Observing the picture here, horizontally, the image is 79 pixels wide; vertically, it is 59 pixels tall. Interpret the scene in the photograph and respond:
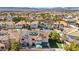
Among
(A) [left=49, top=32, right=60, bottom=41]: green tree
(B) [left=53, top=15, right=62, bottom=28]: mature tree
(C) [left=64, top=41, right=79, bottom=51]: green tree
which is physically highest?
(B) [left=53, top=15, right=62, bottom=28]: mature tree

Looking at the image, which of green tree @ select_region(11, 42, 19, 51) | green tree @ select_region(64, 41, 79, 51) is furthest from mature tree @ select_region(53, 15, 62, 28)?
green tree @ select_region(11, 42, 19, 51)

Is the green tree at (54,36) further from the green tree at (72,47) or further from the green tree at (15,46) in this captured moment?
the green tree at (15,46)

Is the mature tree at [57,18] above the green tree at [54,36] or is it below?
above

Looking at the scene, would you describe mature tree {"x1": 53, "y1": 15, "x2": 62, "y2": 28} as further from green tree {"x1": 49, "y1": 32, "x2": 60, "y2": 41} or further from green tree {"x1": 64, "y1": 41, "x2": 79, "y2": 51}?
green tree {"x1": 64, "y1": 41, "x2": 79, "y2": 51}

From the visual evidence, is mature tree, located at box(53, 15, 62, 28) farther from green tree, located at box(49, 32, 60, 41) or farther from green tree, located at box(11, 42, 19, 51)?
green tree, located at box(11, 42, 19, 51)

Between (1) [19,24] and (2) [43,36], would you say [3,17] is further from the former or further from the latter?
(2) [43,36]

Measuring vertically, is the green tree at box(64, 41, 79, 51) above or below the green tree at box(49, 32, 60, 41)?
below

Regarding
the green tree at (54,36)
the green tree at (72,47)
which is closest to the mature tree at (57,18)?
the green tree at (54,36)

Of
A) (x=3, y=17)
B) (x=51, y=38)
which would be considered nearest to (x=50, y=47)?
(x=51, y=38)

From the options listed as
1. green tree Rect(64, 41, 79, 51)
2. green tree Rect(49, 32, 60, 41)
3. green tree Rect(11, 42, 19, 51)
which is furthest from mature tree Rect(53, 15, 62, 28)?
green tree Rect(11, 42, 19, 51)

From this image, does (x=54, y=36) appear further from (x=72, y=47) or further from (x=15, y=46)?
(x=15, y=46)

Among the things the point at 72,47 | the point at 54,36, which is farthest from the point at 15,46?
the point at 72,47
